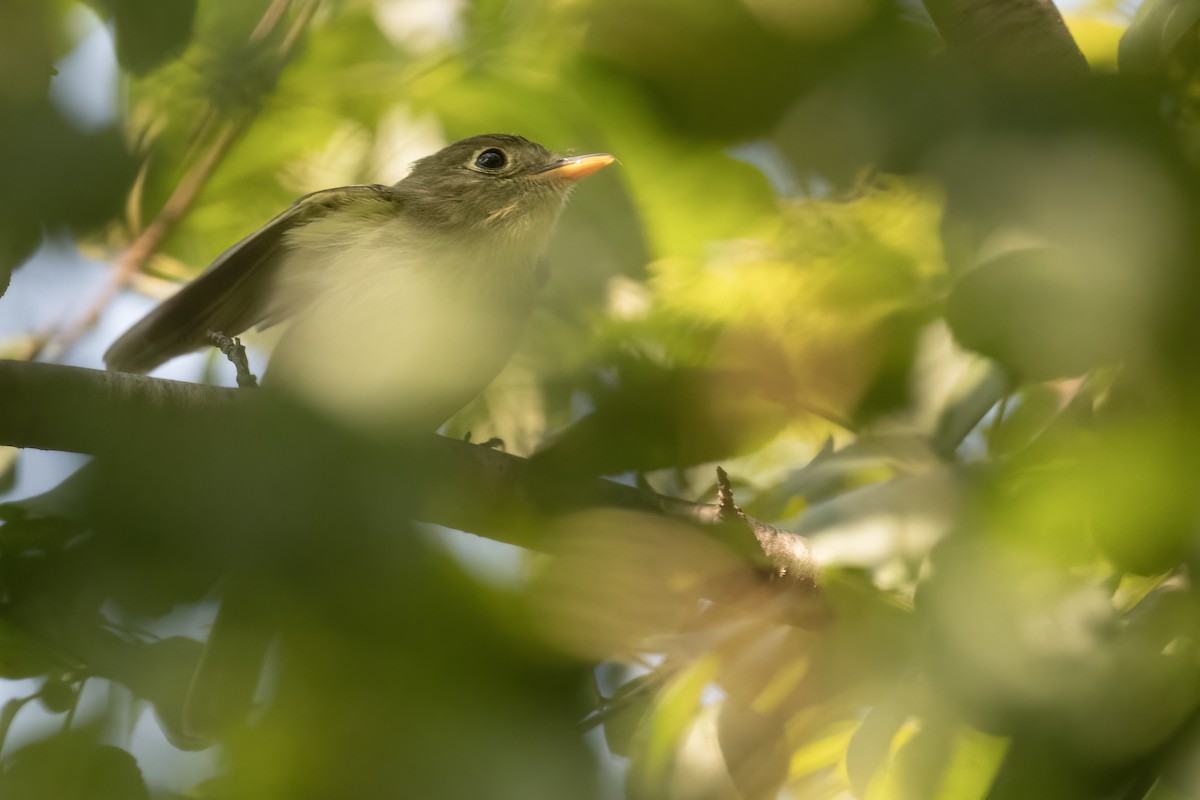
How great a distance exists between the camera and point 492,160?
171 inches

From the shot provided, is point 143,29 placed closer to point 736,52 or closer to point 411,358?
point 411,358

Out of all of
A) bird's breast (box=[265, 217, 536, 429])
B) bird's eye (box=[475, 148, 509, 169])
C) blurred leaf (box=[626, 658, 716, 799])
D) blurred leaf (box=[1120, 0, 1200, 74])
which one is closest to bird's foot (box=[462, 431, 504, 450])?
bird's breast (box=[265, 217, 536, 429])

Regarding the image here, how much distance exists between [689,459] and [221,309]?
2111mm

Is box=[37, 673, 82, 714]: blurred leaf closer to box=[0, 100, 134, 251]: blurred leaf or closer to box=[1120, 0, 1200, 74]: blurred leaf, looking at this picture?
box=[0, 100, 134, 251]: blurred leaf

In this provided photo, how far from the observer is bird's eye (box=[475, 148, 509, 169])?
4.23 m

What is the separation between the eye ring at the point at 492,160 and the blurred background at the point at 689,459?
2.98m

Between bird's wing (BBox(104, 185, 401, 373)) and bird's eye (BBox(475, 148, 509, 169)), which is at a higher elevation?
bird's wing (BBox(104, 185, 401, 373))

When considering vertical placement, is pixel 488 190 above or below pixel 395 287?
below

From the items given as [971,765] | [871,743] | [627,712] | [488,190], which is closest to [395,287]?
[627,712]

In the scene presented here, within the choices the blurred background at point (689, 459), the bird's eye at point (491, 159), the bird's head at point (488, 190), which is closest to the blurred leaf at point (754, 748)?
the blurred background at point (689, 459)

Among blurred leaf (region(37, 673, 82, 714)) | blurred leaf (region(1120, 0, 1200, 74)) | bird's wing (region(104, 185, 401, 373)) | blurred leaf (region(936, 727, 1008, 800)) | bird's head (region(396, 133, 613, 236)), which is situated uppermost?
blurred leaf (region(1120, 0, 1200, 74))

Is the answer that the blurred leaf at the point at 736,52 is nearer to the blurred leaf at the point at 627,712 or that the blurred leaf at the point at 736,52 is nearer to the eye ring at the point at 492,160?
the blurred leaf at the point at 627,712

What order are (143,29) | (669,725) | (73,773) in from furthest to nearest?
1. (669,725)
2. (143,29)
3. (73,773)

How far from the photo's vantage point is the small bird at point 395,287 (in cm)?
90
